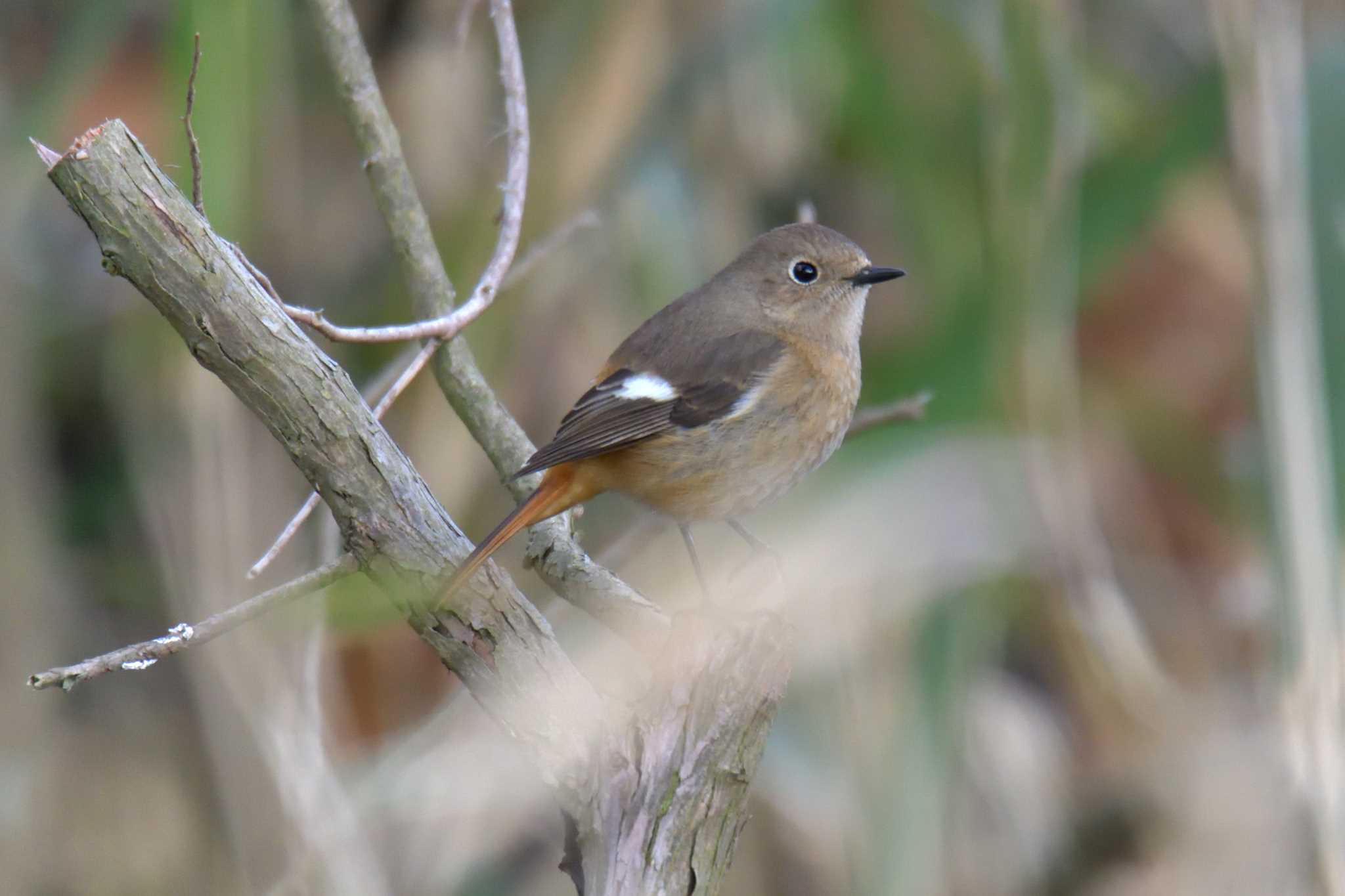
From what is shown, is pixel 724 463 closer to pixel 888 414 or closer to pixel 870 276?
pixel 888 414

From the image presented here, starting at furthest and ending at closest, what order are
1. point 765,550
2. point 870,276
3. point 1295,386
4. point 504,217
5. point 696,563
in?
point 870,276
point 1295,386
point 765,550
point 696,563
point 504,217

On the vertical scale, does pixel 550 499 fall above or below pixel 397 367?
below

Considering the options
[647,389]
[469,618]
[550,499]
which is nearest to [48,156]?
[469,618]

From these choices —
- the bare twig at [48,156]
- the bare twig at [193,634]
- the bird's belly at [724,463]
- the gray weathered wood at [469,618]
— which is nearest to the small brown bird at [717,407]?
the bird's belly at [724,463]

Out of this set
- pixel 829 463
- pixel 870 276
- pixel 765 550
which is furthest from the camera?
pixel 829 463

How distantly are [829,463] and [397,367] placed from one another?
148 centimetres

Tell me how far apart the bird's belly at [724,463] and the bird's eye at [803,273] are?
1.40ft

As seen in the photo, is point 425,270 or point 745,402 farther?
point 745,402

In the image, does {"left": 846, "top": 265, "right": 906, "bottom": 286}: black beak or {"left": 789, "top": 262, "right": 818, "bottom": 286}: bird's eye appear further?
{"left": 789, "top": 262, "right": 818, "bottom": 286}: bird's eye

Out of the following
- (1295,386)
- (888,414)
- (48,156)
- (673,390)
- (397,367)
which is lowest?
(1295,386)

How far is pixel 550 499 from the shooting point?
2645 mm

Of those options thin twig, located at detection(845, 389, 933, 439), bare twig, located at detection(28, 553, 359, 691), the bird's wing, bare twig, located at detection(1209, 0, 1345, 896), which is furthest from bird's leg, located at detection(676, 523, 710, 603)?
bare twig, located at detection(1209, 0, 1345, 896)

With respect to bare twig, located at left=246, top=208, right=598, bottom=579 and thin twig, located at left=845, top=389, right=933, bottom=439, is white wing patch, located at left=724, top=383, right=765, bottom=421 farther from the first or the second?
bare twig, located at left=246, top=208, right=598, bottom=579

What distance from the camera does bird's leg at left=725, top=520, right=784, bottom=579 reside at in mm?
2990
